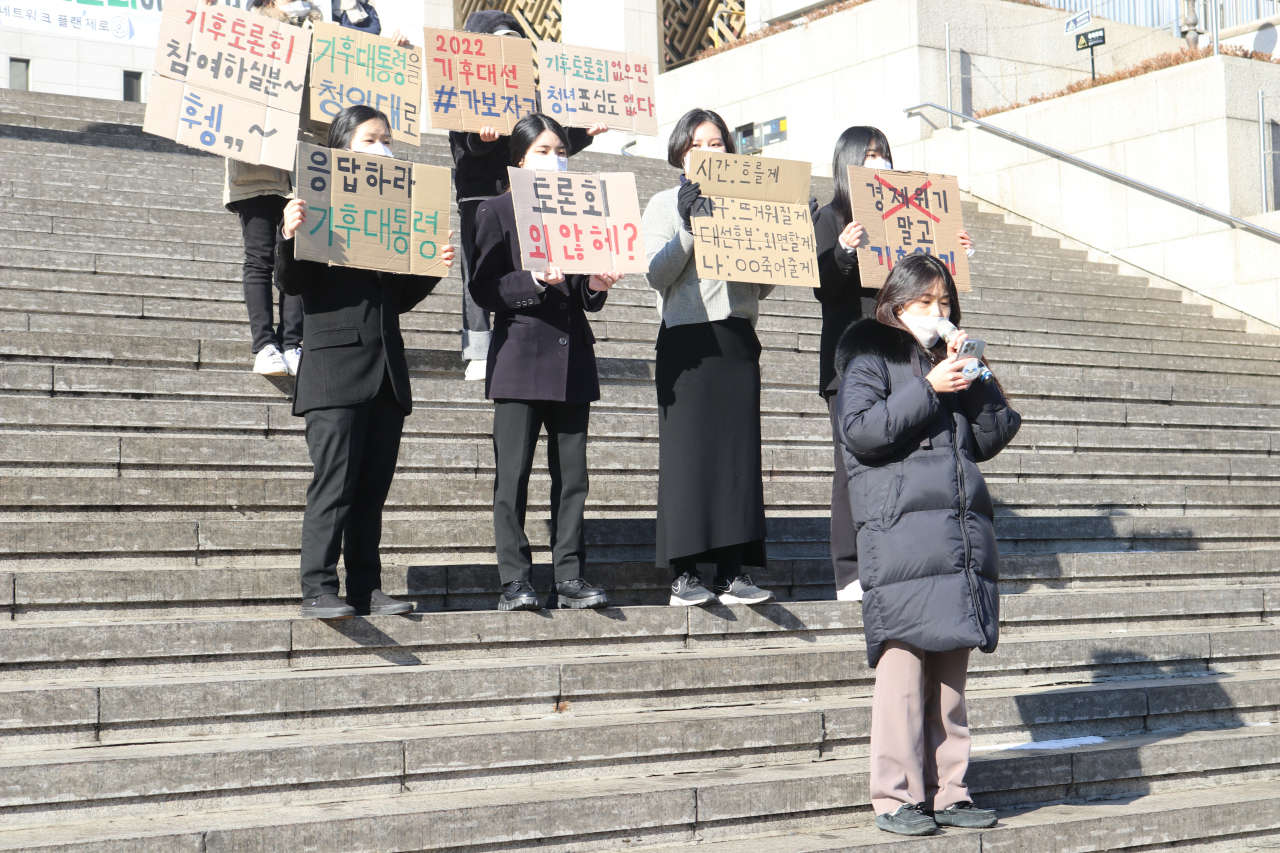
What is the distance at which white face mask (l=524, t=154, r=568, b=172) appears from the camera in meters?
5.18

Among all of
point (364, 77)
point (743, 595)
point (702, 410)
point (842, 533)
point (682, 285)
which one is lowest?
point (743, 595)

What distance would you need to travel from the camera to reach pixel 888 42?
1545cm

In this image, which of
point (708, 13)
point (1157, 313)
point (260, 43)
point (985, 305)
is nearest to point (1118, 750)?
point (260, 43)

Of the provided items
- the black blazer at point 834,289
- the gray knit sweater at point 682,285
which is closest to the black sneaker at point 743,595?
the black blazer at point 834,289

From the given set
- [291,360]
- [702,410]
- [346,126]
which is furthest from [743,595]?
[291,360]

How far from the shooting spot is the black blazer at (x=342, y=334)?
4719mm

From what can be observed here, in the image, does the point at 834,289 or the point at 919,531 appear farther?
the point at 834,289

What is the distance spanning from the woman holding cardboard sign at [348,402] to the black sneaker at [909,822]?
5.94 ft

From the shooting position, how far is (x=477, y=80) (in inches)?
253

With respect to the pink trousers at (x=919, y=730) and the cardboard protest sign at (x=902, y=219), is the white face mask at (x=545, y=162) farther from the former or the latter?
the pink trousers at (x=919, y=730)

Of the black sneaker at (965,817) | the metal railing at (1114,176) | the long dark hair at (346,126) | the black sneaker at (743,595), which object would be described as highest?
the metal railing at (1114,176)

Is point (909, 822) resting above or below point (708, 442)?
below

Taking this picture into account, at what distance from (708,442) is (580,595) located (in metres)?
0.80

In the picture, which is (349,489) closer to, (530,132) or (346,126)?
(346,126)
